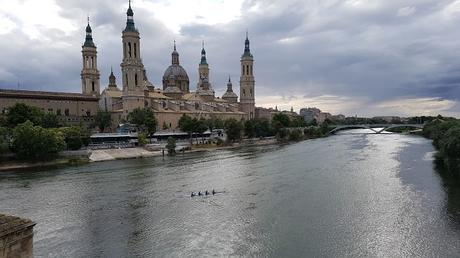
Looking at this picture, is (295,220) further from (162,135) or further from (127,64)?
(127,64)

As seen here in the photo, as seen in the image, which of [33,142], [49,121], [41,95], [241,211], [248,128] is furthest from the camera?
[248,128]

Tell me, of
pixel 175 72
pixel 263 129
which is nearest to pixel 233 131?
pixel 263 129

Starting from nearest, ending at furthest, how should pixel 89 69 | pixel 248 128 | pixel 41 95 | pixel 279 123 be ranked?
pixel 41 95
pixel 248 128
pixel 89 69
pixel 279 123

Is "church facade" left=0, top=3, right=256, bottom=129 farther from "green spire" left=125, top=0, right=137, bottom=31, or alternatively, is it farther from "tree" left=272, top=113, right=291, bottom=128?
"tree" left=272, top=113, right=291, bottom=128

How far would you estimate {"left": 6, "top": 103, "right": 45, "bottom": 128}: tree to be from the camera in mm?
48812

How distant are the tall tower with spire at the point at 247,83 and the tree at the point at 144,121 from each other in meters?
43.3

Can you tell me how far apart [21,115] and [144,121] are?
51.4 ft

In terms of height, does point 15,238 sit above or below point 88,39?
below

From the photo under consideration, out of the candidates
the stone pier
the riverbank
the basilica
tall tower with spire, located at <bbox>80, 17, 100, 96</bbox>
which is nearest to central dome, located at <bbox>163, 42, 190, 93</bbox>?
the basilica

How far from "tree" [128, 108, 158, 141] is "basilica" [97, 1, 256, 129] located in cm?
789

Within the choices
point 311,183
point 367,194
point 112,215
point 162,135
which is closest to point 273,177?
point 311,183

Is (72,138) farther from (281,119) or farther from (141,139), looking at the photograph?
(281,119)

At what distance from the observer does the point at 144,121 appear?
58.8 metres

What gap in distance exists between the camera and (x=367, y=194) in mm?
24484
